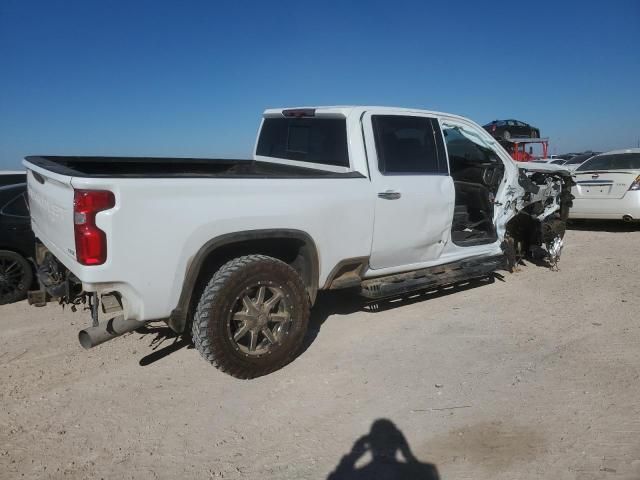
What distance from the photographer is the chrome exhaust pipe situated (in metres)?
3.37

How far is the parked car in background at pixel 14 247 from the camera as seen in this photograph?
19.4 ft

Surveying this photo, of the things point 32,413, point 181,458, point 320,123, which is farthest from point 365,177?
point 32,413

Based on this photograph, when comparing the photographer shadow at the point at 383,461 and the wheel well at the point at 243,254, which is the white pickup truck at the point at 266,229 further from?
the photographer shadow at the point at 383,461

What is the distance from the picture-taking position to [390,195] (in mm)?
4461

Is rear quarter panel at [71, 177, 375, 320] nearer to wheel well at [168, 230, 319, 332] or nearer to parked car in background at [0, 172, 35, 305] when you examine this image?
wheel well at [168, 230, 319, 332]

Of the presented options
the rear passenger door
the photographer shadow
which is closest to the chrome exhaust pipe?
the photographer shadow

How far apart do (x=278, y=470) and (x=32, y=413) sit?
1772 mm

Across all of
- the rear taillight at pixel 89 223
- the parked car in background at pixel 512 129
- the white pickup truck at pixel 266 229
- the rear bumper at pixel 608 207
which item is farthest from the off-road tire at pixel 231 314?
the parked car in background at pixel 512 129

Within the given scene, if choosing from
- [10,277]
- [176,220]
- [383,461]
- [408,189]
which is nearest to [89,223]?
[176,220]

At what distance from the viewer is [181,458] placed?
117 inches

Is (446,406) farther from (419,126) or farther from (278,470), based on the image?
(419,126)

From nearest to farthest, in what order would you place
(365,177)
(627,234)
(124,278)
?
1. (124,278)
2. (365,177)
3. (627,234)

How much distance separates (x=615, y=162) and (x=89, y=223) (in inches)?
399

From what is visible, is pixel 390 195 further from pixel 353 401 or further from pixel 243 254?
pixel 353 401
